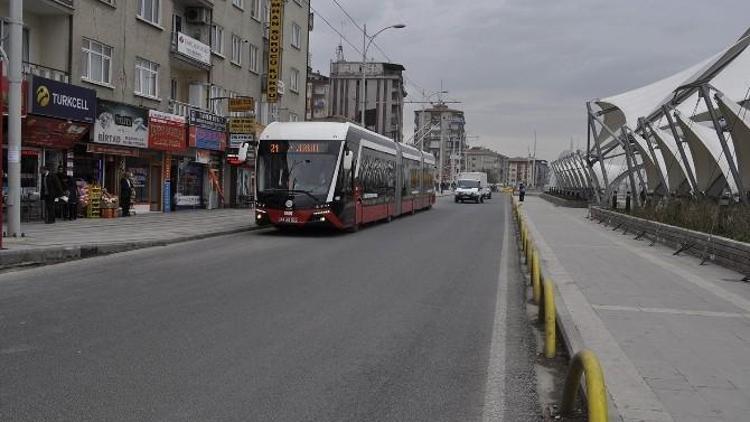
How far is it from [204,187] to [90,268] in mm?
20040

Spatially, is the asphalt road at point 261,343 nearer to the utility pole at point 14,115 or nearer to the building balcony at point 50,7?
the utility pole at point 14,115

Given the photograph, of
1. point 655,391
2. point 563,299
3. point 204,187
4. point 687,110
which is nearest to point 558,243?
point 563,299

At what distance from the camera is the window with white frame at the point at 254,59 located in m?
36.0

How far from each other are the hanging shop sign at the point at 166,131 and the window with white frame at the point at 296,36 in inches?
571

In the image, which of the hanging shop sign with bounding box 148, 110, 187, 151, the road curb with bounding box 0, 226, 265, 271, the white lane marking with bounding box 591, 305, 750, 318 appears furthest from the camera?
the hanging shop sign with bounding box 148, 110, 187, 151

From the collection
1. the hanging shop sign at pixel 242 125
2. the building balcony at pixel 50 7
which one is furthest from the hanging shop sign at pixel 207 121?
the building balcony at pixel 50 7

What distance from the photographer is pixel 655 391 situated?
17.6 ft

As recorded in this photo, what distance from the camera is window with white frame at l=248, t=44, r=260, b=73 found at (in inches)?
1418

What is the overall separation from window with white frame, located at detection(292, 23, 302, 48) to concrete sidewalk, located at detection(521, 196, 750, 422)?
28.9 m

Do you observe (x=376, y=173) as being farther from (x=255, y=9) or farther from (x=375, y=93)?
(x=375, y=93)

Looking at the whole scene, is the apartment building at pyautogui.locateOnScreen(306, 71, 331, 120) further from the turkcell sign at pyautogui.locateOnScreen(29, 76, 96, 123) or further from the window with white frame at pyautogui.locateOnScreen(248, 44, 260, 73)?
the turkcell sign at pyautogui.locateOnScreen(29, 76, 96, 123)

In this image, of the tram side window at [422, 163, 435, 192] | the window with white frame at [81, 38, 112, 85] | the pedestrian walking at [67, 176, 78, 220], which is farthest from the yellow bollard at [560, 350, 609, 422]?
the tram side window at [422, 163, 435, 192]

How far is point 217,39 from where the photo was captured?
3241cm

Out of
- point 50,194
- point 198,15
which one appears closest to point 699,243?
point 50,194
